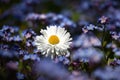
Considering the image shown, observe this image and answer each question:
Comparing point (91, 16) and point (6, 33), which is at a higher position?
point (91, 16)

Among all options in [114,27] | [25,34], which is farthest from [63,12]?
[25,34]

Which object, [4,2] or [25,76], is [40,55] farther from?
[4,2]

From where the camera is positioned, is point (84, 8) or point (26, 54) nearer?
point (26, 54)

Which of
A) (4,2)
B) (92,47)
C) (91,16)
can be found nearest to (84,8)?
(91,16)

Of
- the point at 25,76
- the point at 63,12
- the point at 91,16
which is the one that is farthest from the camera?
the point at 63,12

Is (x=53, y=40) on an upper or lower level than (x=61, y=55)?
upper

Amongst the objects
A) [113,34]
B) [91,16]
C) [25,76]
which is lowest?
[25,76]

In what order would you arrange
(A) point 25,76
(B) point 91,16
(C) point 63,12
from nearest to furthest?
(A) point 25,76 → (B) point 91,16 → (C) point 63,12
